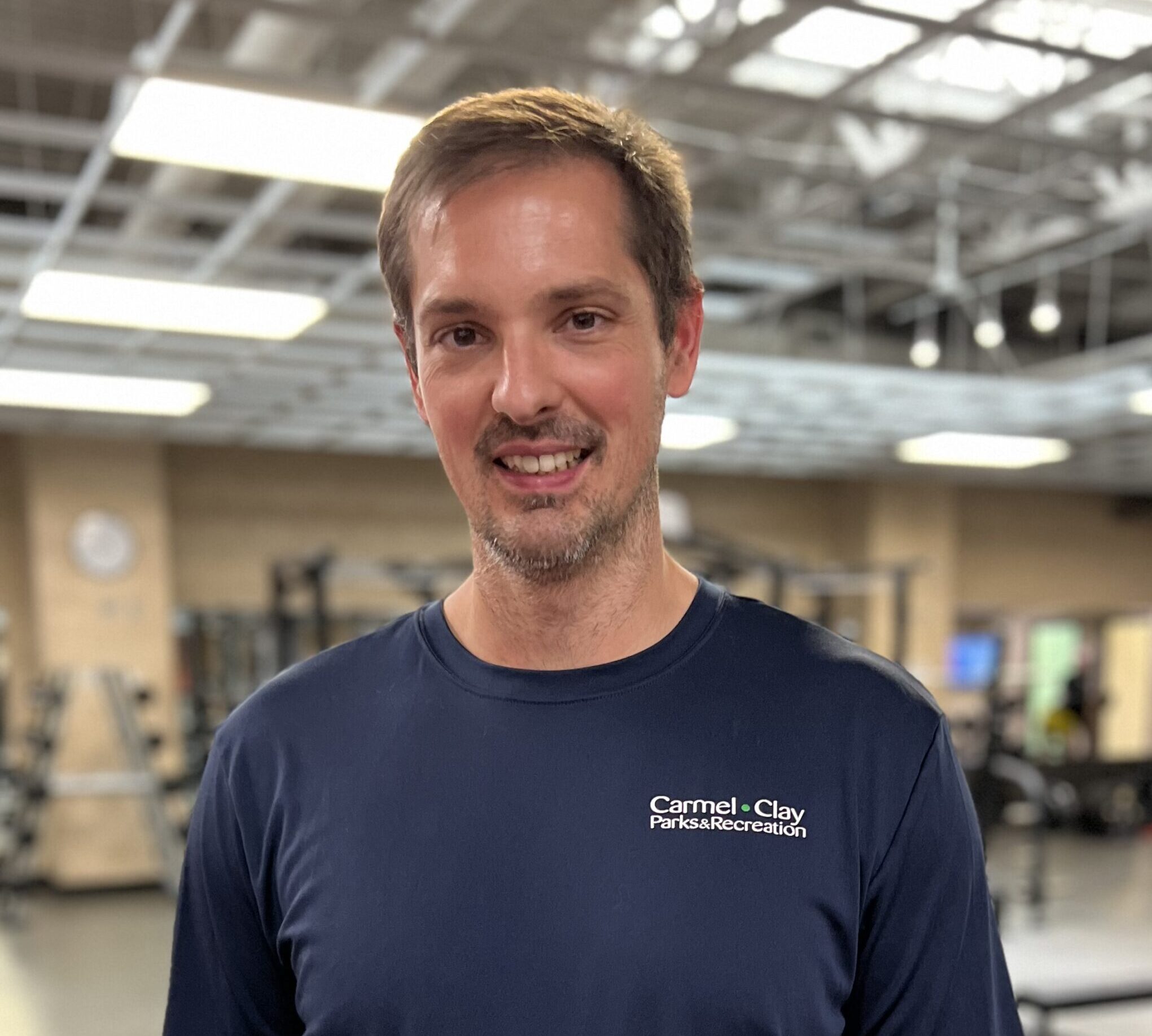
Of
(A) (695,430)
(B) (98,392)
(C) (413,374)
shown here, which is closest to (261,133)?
(C) (413,374)

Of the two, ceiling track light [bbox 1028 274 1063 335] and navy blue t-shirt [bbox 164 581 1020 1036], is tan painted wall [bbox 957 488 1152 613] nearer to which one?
ceiling track light [bbox 1028 274 1063 335]

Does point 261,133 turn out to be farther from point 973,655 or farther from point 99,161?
point 973,655

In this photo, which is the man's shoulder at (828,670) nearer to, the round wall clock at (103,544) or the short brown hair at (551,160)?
the short brown hair at (551,160)

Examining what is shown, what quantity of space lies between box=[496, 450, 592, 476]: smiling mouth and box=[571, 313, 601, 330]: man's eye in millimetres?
94

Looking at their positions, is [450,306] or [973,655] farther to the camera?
[973,655]

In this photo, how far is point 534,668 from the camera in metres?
0.97

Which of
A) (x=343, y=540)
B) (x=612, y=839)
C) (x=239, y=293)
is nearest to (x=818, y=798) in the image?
(x=612, y=839)

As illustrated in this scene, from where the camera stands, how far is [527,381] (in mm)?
893

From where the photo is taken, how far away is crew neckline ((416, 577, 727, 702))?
0.95 meters

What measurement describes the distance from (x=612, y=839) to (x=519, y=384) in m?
0.34

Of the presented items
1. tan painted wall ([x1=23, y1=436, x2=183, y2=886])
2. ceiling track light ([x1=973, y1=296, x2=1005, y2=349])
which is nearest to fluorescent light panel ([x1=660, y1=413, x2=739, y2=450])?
ceiling track light ([x1=973, y1=296, x2=1005, y2=349])

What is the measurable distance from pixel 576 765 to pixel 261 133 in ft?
8.19

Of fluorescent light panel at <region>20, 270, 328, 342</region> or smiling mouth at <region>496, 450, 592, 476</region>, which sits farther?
fluorescent light panel at <region>20, 270, 328, 342</region>

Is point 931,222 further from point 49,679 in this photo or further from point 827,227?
point 49,679
